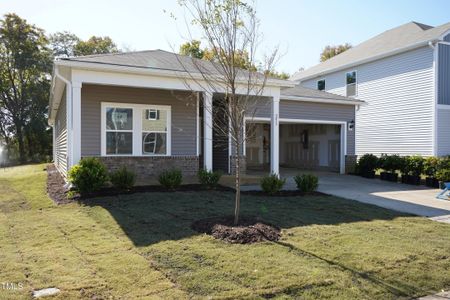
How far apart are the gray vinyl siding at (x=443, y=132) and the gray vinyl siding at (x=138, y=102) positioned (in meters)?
11.6

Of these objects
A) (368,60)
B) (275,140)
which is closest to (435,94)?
(368,60)

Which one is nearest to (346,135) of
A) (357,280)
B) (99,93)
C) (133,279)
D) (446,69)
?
(446,69)

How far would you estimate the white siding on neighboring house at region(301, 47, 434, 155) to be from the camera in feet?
57.9

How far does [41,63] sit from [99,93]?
2587 centimetres

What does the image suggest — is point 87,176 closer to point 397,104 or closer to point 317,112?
point 317,112

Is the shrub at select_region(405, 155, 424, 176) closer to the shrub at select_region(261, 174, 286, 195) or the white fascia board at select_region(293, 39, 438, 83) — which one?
the white fascia board at select_region(293, 39, 438, 83)

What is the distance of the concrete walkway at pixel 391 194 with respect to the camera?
A: 8875mm

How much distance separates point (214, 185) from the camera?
10.7 m

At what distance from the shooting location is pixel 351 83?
22438 mm

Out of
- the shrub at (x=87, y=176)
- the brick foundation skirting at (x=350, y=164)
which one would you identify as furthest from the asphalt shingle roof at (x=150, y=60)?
the brick foundation skirting at (x=350, y=164)

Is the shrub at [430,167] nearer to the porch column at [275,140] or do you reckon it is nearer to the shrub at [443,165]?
the shrub at [443,165]

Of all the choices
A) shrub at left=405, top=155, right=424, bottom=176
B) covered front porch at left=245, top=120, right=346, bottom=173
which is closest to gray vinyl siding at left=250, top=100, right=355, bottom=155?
covered front porch at left=245, top=120, right=346, bottom=173

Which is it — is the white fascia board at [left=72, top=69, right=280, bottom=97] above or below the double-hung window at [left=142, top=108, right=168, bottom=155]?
above

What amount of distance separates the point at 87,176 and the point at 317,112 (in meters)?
10.8
